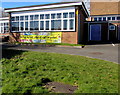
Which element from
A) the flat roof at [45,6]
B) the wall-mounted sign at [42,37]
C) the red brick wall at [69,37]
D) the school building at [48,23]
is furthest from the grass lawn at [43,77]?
the flat roof at [45,6]

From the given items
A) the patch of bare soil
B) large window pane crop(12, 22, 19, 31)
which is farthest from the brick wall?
the patch of bare soil

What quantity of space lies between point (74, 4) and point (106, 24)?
37.1 feet

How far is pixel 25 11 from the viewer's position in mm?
19203

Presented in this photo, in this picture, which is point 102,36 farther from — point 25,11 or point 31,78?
point 31,78

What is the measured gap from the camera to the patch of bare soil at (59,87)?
12.8 ft

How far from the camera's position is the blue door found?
25834 mm

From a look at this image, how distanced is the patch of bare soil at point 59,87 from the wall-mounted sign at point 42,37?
1331 cm

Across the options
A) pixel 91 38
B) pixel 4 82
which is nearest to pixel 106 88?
pixel 4 82

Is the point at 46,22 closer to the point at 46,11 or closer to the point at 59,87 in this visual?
the point at 46,11

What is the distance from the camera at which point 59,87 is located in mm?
4109

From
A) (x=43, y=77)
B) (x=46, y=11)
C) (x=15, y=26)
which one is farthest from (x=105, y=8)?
(x=43, y=77)

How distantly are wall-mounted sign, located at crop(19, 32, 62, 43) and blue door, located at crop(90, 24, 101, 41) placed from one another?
10.1 metres

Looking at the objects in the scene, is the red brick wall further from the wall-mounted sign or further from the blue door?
the blue door

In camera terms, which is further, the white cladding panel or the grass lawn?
the white cladding panel
